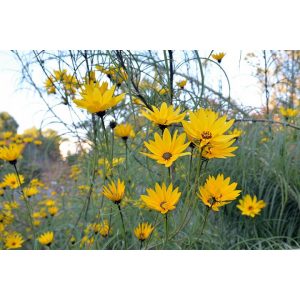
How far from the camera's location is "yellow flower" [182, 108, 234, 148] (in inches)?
14.5

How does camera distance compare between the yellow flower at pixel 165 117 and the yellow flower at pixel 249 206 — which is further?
the yellow flower at pixel 249 206

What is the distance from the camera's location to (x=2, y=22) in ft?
2.27

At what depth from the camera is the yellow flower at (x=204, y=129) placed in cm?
37

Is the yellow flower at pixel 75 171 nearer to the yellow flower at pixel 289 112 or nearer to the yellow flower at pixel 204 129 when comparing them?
the yellow flower at pixel 289 112

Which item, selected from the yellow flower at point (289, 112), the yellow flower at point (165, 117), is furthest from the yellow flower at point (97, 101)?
the yellow flower at point (289, 112)

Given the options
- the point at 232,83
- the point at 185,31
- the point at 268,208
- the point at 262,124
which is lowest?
the point at 268,208

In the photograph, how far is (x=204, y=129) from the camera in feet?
1.24

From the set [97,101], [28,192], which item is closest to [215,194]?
[97,101]

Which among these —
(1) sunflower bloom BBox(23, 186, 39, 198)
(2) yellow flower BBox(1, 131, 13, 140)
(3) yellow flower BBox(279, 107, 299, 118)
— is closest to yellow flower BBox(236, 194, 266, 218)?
(3) yellow flower BBox(279, 107, 299, 118)
